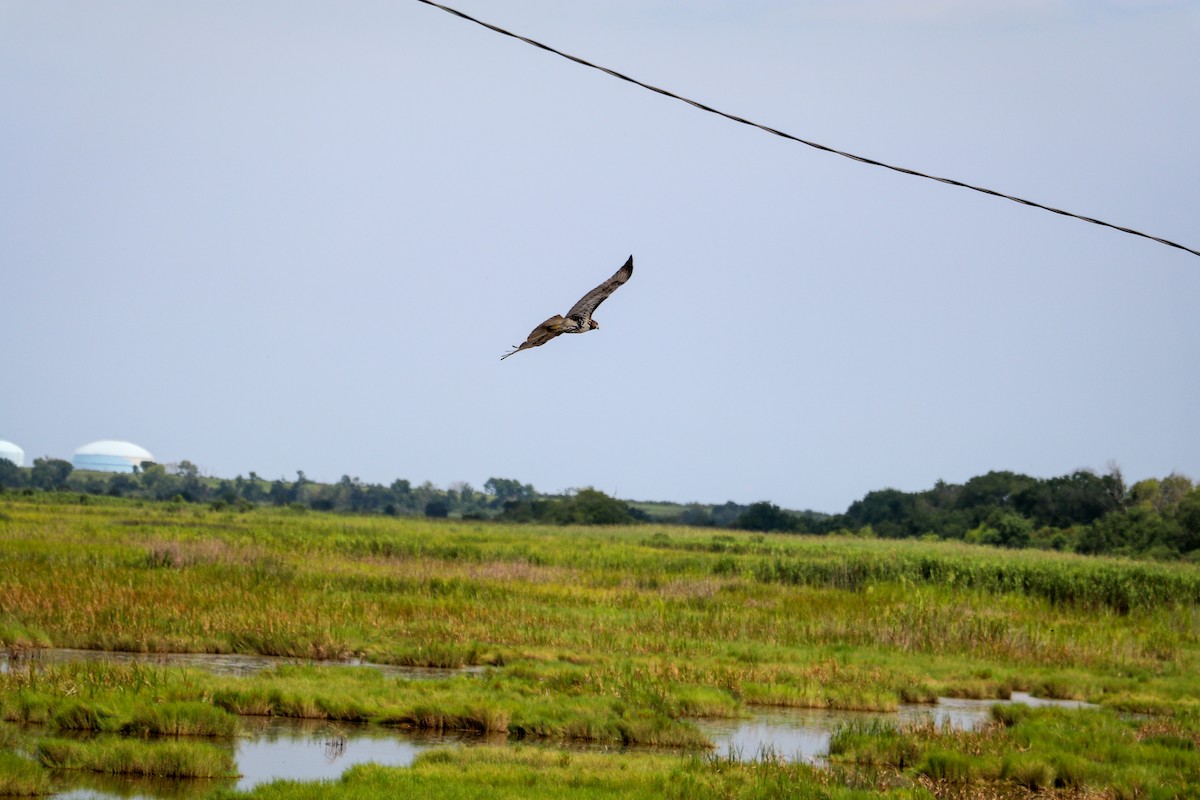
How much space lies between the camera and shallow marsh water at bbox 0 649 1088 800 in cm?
1433

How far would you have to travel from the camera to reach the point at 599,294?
9844 millimetres

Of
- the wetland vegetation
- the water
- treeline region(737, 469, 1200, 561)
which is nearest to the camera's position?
the water

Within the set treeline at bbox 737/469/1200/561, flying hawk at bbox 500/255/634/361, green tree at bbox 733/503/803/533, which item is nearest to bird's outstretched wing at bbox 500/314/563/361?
flying hawk at bbox 500/255/634/361

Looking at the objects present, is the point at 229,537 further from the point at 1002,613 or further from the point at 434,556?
the point at 1002,613

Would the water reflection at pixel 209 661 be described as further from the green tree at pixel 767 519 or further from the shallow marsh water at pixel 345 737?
the green tree at pixel 767 519

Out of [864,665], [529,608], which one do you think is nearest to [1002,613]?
[864,665]

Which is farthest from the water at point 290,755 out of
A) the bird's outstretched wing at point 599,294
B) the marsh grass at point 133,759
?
the bird's outstretched wing at point 599,294

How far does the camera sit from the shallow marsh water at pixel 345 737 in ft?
47.0

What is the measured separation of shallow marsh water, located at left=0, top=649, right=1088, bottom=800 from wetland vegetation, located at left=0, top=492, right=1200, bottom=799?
1.02 ft

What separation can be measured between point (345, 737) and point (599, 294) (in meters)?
9.84

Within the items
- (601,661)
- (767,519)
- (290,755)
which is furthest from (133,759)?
(767,519)

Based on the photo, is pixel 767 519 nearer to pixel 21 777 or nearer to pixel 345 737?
pixel 345 737

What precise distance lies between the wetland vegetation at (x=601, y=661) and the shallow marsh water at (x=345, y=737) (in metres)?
0.31

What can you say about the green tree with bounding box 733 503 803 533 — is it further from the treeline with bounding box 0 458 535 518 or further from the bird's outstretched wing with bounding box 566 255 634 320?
the bird's outstretched wing with bounding box 566 255 634 320
